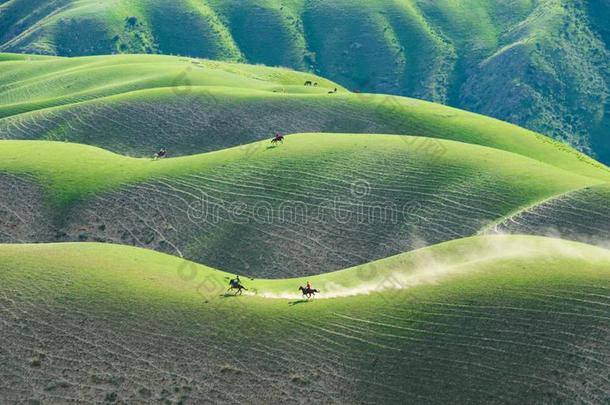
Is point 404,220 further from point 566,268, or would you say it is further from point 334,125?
point 334,125

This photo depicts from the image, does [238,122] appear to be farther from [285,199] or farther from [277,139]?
[285,199]

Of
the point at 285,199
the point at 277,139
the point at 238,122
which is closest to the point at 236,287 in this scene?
the point at 285,199

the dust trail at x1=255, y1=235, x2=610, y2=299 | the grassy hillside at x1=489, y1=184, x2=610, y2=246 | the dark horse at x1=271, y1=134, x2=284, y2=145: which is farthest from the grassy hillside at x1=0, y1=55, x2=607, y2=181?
the dust trail at x1=255, y1=235, x2=610, y2=299

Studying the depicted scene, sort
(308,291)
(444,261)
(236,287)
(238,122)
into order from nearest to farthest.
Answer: (308,291) → (236,287) → (444,261) → (238,122)

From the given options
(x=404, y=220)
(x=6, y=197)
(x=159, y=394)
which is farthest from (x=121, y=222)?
(x=159, y=394)

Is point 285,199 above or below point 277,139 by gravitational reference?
below

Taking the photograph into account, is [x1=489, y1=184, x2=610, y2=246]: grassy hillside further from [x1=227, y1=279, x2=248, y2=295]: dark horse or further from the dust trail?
[x1=227, y1=279, x2=248, y2=295]: dark horse
